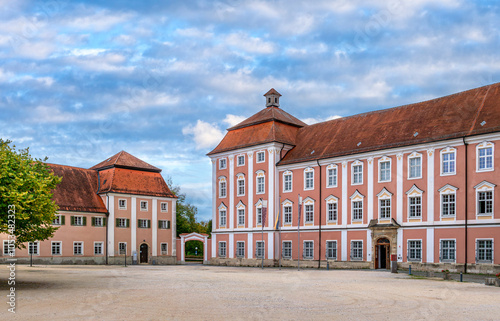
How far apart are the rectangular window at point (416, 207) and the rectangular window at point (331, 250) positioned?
26.6 feet

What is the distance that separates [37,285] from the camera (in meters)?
25.5

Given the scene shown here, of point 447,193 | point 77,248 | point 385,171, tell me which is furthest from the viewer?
point 77,248

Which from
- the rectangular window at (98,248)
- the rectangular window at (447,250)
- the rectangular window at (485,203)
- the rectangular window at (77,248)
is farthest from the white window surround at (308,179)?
the rectangular window at (77,248)

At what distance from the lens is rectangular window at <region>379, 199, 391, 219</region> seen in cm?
4484

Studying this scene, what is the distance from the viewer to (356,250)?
46.8 m

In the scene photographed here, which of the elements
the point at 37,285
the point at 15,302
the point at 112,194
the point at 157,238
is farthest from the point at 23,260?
the point at 15,302

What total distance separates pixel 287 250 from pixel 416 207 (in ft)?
46.5

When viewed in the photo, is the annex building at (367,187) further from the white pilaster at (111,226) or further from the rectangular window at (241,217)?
the white pilaster at (111,226)

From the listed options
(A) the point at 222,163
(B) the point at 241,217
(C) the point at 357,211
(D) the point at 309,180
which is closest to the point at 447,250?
(C) the point at 357,211

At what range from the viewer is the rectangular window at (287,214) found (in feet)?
173

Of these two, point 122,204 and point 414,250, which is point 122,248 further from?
point 414,250

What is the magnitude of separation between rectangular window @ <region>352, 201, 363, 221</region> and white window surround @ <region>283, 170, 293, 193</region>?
299 inches

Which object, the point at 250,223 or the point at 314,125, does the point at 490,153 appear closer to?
the point at 314,125

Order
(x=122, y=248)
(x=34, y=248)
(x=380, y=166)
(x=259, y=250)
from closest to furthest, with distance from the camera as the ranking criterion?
1. (x=380, y=166)
2. (x=34, y=248)
3. (x=259, y=250)
4. (x=122, y=248)
